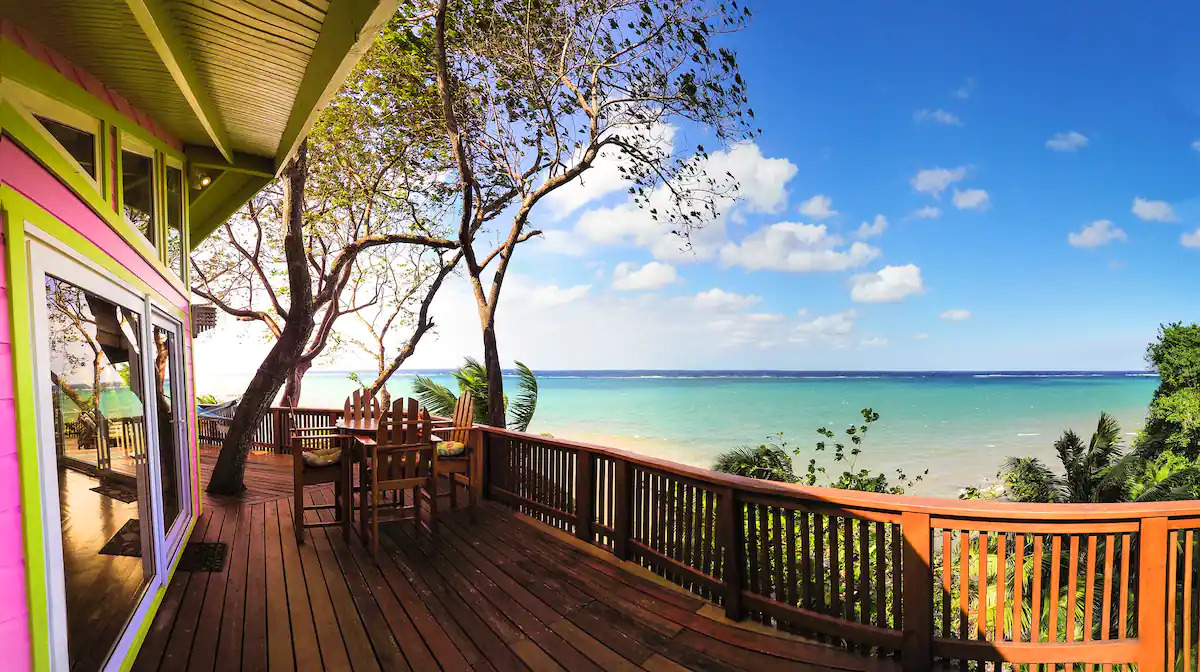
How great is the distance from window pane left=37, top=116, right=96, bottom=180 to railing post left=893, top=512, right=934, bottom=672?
150 inches

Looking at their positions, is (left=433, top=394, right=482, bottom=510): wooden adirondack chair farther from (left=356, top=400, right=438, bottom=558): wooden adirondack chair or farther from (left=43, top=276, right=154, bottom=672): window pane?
(left=43, top=276, right=154, bottom=672): window pane

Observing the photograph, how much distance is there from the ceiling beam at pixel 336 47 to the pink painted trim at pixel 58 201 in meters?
0.99

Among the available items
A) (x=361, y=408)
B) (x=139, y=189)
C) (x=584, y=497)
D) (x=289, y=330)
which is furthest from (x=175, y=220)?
(x=584, y=497)

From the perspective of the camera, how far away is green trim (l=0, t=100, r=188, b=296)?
58.2 inches

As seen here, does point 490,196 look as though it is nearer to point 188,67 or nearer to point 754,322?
point 188,67

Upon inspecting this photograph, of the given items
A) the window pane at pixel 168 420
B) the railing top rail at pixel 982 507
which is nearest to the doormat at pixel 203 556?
the window pane at pixel 168 420

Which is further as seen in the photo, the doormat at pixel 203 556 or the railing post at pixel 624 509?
the railing post at pixel 624 509

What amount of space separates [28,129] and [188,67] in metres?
0.98

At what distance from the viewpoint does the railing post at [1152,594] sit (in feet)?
7.00

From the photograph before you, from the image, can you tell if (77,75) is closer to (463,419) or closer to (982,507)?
(463,419)

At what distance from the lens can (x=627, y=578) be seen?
3.38 meters

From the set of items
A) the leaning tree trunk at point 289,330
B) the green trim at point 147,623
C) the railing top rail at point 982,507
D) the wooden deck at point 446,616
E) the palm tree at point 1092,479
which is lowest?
the palm tree at point 1092,479

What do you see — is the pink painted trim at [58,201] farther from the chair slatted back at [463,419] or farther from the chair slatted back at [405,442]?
the chair slatted back at [463,419]

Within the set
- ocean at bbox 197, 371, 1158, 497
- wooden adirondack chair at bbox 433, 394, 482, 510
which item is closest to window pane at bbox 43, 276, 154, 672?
wooden adirondack chair at bbox 433, 394, 482, 510
